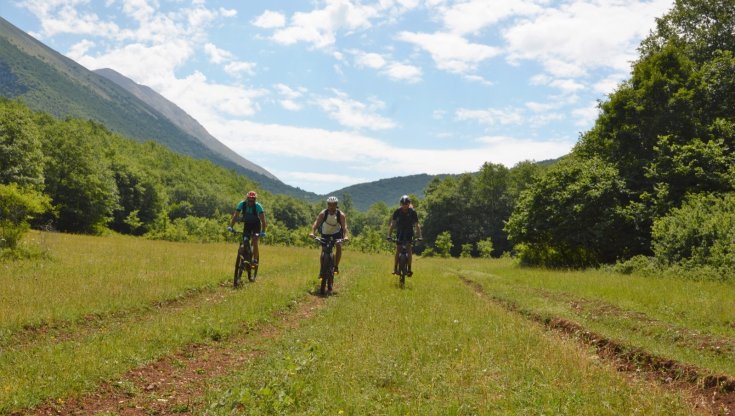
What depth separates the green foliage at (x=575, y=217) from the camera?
27.8 meters

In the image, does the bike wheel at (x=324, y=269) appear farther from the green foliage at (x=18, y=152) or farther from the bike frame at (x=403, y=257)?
the green foliage at (x=18, y=152)

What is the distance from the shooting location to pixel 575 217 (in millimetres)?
28609

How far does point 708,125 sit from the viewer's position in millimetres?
30359

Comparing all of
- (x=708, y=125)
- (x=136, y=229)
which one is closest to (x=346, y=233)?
Answer: (x=708, y=125)

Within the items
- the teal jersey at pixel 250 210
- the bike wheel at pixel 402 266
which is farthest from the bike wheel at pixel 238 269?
the bike wheel at pixel 402 266

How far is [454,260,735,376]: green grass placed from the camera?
9.22m

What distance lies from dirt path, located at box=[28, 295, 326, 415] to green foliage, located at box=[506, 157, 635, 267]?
929 inches

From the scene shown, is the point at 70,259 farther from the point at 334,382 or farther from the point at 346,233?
the point at 334,382

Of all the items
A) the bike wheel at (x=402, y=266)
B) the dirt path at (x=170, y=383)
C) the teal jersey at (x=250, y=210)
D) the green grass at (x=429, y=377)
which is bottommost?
the dirt path at (x=170, y=383)

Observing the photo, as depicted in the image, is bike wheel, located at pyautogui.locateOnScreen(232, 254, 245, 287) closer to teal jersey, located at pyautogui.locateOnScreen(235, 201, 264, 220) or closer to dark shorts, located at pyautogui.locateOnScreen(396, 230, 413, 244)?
teal jersey, located at pyautogui.locateOnScreen(235, 201, 264, 220)

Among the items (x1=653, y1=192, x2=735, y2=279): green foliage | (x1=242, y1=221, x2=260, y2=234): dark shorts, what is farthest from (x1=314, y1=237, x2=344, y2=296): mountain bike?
(x1=653, y1=192, x2=735, y2=279): green foliage

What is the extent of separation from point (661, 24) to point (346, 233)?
3929 cm

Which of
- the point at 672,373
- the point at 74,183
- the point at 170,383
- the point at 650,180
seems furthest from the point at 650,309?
the point at 74,183

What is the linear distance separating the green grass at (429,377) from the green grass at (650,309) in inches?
87.6
